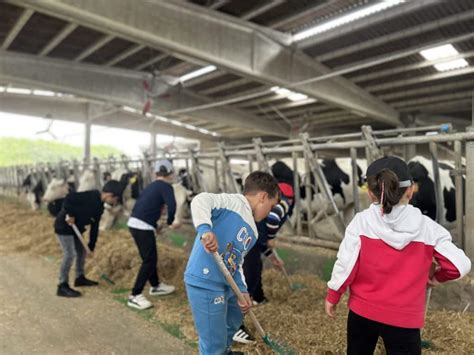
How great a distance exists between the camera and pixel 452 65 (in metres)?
8.23

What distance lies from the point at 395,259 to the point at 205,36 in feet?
18.9

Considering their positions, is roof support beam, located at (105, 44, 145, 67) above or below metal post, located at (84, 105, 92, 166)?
above

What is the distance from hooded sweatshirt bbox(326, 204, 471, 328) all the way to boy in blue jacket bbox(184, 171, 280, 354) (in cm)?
67

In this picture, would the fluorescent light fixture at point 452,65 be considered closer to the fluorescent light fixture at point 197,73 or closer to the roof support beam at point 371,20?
the roof support beam at point 371,20

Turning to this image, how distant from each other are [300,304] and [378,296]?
2.27m

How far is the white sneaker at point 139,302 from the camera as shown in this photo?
419 cm

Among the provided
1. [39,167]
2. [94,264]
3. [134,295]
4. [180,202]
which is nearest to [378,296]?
[134,295]

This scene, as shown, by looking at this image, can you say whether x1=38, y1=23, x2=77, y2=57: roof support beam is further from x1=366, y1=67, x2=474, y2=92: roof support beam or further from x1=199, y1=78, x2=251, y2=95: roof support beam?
x1=366, y1=67, x2=474, y2=92: roof support beam

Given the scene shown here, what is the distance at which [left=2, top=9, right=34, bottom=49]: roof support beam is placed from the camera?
6.93 metres

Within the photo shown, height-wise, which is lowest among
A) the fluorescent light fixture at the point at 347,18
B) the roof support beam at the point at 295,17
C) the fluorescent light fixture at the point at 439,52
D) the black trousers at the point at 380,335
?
the black trousers at the point at 380,335

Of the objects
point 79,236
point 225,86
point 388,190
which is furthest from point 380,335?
point 225,86

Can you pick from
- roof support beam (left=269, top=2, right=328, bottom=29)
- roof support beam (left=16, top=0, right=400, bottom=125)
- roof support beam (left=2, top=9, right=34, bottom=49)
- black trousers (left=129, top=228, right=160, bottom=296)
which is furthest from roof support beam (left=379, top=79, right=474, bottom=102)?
roof support beam (left=2, top=9, right=34, bottom=49)

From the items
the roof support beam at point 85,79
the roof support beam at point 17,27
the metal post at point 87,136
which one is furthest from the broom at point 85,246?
the metal post at point 87,136

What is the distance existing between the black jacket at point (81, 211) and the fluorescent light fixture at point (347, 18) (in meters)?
4.59
